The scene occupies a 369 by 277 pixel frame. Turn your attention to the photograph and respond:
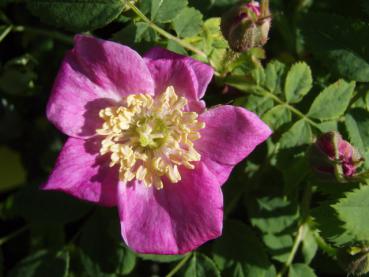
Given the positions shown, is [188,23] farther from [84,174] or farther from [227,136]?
[84,174]

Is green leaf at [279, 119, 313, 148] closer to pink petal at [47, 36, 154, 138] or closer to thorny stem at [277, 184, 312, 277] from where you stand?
thorny stem at [277, 184, 312, 277]

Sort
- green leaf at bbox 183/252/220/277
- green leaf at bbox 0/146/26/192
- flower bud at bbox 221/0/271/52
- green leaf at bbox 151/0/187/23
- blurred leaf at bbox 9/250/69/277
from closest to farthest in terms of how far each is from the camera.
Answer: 1. flower bud at bbox 221/0/271/52
2. green leaf at bbox 151/0/187/23
3. green leaf at bbox 183/252/220/277
4. blurred leaf at bbox 9/250/69/277
5. green leaf at bbox 0/146/26/192

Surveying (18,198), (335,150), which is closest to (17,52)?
(18,198)

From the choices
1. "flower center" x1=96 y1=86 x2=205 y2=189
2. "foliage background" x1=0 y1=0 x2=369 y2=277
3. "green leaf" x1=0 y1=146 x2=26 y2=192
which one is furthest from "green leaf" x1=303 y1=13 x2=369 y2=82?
"green leaf" x1=0 y1=146 x2=26 y2=192

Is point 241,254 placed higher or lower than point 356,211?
lower

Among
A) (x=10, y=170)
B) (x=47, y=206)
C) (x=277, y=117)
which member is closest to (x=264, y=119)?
(x=277, y=117)

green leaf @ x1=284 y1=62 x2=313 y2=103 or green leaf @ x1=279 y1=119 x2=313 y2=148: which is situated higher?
green leaf @ x1=284 y1=62 x2=313 y2=103

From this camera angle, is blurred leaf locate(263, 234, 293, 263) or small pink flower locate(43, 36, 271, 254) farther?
blurred leaf locate(263, 234, 293, 263)

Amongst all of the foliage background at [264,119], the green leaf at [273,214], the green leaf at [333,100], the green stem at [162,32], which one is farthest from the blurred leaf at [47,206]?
the green leaf at [333,100]
